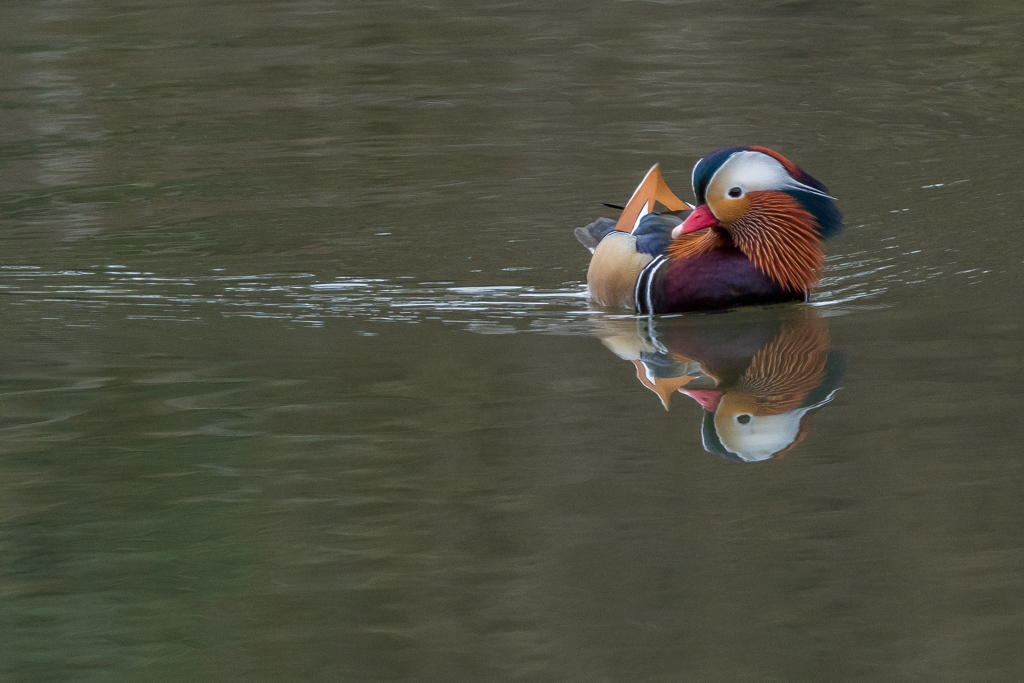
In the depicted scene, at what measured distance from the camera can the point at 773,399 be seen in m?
6.07

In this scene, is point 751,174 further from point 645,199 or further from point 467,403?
point 467,403

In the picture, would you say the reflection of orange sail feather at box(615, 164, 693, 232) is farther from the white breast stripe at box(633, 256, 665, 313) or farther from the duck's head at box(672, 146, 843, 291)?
the duck's head at box(672, 146, 843, 291)

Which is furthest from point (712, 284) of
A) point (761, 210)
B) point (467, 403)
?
point (467, 403)

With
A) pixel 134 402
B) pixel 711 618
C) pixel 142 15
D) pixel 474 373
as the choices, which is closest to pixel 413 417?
pixel 474 373

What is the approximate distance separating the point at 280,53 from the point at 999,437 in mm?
10973

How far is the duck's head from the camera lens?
7.29 meters

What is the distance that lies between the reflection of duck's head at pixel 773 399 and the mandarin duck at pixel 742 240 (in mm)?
408

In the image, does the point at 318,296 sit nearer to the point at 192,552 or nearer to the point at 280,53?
the point at 192,552

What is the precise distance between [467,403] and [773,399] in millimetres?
1251

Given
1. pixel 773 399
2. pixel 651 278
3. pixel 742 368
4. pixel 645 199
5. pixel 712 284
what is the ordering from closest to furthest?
pixel 773 399, pixel 742 368, pixel 712 284, pixel 651 278, pixel 645 199

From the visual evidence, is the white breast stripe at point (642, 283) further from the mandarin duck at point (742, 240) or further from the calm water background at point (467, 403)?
the calm water background at point (467, 403)

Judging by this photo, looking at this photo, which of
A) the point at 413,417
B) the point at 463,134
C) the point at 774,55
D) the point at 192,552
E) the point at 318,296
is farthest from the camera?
the point at 774,55

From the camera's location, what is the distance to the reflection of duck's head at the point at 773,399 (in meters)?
5.58

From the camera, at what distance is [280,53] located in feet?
49.5
